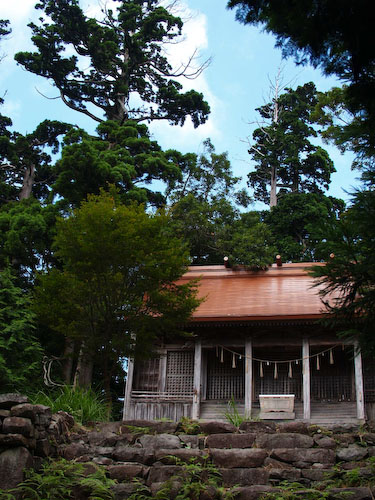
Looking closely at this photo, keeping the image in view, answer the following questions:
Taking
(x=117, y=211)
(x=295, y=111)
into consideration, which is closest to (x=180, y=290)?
(x=117, y=211)

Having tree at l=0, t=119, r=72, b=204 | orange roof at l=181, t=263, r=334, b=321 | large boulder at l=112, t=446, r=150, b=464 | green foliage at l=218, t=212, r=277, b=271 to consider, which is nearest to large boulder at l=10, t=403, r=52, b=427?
large boulder at l=112, t=446, r=150, b=464

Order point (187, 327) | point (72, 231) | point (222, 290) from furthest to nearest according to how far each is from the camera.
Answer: point (222, 290) < point (187, 327) < point (72, 231)

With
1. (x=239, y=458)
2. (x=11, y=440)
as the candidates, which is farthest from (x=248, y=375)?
(x=11, y=440)

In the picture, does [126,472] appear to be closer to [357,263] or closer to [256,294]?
[357,263]

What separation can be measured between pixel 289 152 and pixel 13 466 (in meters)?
27.4

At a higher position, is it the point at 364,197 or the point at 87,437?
the point at 364,197

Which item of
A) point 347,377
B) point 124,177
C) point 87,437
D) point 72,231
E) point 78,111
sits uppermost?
point 78,111

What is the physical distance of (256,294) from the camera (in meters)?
19.4

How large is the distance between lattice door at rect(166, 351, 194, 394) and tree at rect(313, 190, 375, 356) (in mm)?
9807

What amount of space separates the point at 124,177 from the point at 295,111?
51.4ft

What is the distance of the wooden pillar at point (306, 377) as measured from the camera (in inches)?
626

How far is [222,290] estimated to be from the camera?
66.0 feet

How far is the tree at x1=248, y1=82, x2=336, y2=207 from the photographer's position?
33.2m

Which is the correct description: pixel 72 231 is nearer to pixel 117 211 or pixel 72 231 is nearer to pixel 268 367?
pixel 117 211
